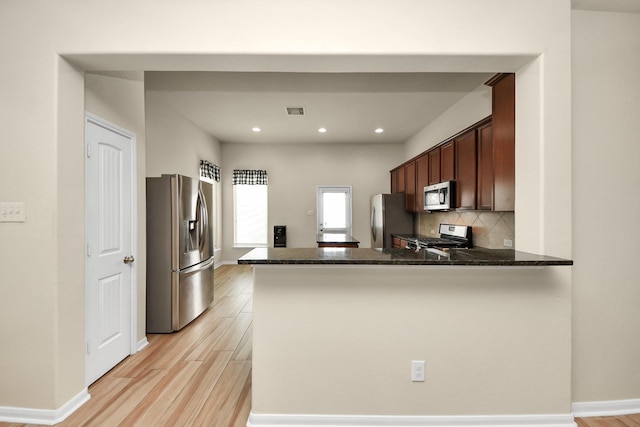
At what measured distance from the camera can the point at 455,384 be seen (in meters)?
1.88

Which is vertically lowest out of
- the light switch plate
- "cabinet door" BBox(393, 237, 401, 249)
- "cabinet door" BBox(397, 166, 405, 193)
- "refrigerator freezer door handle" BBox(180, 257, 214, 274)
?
"refrigerator freezer door handle" BBox(180, 257, 214, 274)

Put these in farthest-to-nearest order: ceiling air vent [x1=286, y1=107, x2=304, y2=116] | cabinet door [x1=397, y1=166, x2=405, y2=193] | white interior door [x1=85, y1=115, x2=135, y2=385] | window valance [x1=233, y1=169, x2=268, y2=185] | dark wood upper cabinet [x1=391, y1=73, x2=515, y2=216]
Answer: window valance [x1=233, y1=169, x2=268, y2=185], cabinet door [x1=397, y1=166, x2=405, y2=193], ceiling air vent [x1=286, y1=107, x2=304, y2=116], dark wood upper cabinet [x1=391, y1=73, x2=515, y2=216], white interior door [x1=85, y1=115, x2=135, y2=385]

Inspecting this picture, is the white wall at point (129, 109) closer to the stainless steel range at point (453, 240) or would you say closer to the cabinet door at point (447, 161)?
the stainless steel range at point (453, 240)

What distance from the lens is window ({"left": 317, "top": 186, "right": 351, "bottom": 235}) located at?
7148 millimetres

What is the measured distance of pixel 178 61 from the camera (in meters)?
1.92

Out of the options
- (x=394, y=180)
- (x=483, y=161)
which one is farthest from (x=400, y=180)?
(x=483, y=161)

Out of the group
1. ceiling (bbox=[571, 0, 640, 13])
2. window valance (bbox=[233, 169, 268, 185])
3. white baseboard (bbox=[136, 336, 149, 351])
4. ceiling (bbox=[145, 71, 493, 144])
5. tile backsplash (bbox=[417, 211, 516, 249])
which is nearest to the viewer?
ceiling (bbox=[571, 0, 640, 13])

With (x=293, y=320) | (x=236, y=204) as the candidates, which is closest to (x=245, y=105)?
(x=236, y=204)

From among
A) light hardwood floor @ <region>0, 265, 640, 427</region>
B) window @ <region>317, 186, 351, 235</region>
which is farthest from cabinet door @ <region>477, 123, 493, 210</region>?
window @ <region>317, 186, 351, 235</region>

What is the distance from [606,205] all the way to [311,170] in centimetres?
558

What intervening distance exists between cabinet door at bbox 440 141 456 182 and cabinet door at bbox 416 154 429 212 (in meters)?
0.54

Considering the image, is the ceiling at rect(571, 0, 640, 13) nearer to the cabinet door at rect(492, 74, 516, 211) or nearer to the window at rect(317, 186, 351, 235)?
the cabinet door at rect(492, 74, 516, 211)

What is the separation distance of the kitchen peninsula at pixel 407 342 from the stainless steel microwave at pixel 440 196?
195cm

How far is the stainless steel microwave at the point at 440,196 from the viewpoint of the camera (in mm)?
3740
